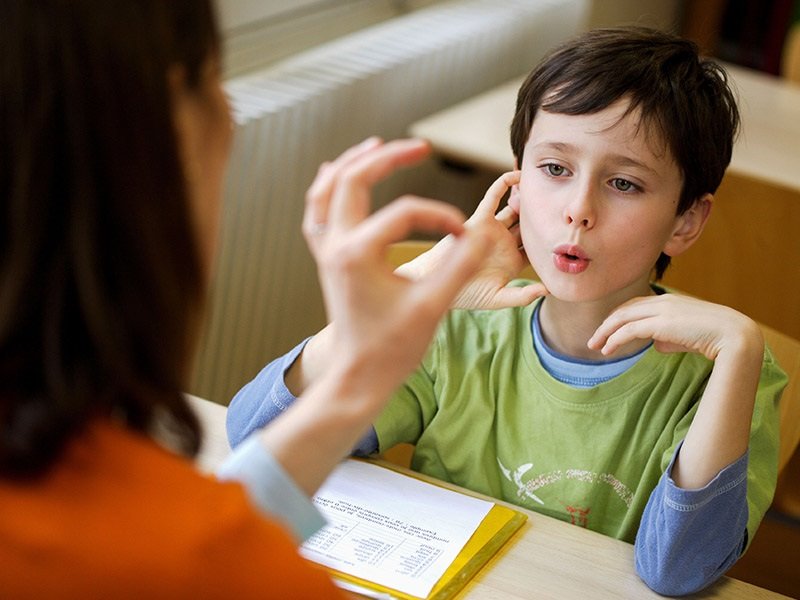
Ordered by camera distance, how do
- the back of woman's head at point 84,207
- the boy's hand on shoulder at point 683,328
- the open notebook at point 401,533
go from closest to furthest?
the back of woman's head at point 84,207 → the open notebook at point 401,533 → the boy's hand on shoulder at point 683,328

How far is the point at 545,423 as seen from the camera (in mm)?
1472

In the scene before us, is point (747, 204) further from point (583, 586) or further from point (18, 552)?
point (18, 552)

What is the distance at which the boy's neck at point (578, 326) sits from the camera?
58.0 inches

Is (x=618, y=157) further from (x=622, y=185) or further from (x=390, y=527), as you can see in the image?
(x=390, y=527)

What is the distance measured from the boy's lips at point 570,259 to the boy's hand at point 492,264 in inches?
2.2

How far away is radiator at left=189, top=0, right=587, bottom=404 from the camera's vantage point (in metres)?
2.37

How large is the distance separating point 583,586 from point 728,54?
364 centimetres

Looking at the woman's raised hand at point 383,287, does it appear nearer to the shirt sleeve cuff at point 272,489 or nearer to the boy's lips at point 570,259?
the shirt sleeve cuff at point 272,489

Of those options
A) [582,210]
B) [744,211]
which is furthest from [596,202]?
[744,211]

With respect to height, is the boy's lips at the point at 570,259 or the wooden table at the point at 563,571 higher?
the boy's lips at the point at 570,259

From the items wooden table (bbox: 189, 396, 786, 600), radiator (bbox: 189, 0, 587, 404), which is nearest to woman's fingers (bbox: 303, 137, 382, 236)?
A: wooden table (bbox: 189, 396, 786, 600)

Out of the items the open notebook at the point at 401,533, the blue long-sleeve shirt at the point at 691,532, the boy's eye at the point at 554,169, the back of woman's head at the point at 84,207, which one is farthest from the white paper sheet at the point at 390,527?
the back of woman's head at the point at 84,207

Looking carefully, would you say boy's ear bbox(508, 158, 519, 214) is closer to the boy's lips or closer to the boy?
the boy

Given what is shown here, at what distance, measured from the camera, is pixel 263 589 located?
0.73 metres
